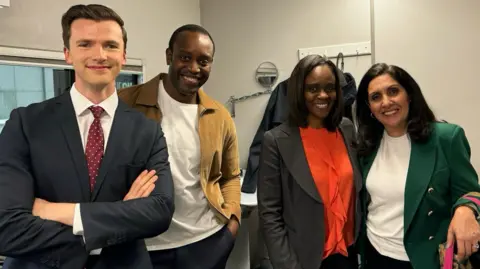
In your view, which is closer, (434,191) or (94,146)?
(94,146)

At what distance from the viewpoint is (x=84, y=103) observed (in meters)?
1.27

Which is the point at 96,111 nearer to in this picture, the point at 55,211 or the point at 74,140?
the point at 74,140

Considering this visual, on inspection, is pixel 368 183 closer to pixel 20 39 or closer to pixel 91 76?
pixel 91 76

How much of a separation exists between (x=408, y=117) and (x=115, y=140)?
1.13 meters

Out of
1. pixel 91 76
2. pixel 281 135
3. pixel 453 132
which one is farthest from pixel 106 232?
pixel 453 132

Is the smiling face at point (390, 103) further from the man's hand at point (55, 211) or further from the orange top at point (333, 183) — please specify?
the man's hand at point (55, 211)

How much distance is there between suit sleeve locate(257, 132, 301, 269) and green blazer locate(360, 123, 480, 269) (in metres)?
0.47

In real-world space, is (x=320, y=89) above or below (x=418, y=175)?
above

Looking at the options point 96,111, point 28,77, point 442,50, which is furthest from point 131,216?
point 442,50

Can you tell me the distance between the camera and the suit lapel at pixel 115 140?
119 centimetres

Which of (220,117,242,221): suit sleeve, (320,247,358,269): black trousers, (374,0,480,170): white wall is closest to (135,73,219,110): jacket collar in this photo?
(220,117,242,221): suit sleeve

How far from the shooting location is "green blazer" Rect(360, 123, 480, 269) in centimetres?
151

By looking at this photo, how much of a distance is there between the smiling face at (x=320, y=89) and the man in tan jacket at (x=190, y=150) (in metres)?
0.43

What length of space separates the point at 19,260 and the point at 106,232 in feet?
0.87
